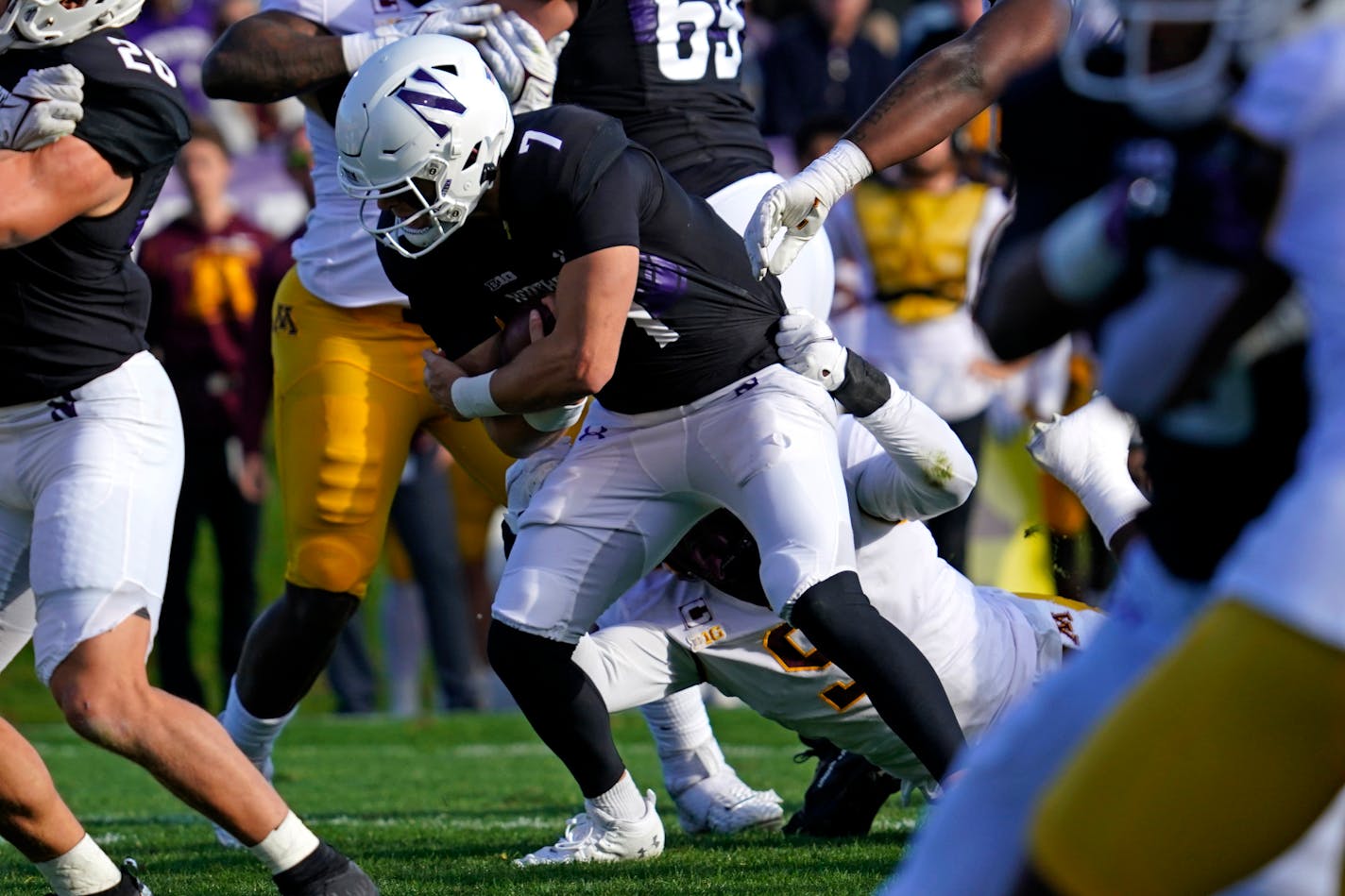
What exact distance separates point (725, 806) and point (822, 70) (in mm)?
6325

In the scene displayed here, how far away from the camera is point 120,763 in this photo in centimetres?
709

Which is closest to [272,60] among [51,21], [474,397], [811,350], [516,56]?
[516,56]

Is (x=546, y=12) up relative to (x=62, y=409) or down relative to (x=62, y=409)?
up

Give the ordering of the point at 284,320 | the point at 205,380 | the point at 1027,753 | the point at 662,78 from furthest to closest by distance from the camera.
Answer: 1. the point at 205,380
2. the point at 284,320
3. the point at 662,78
4. the point at 1027,753

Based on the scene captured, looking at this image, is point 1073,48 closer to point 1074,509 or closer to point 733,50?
point 733,50

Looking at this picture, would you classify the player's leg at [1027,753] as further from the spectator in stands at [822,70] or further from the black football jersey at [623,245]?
the spectator in stands at [822,70]

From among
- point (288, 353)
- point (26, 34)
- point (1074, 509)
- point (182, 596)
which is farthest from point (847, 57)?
point (26, 34)

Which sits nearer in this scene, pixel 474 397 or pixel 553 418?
pixel 474 397

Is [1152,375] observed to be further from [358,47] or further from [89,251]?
[358,47]

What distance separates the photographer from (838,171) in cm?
382

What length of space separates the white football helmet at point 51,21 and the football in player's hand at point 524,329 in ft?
3.25

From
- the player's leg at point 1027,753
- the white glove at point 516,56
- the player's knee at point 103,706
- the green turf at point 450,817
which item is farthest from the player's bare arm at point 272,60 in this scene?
the player's leg at point 1027,753

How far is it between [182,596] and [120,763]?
0.90 meters

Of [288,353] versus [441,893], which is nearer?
[441,893]
